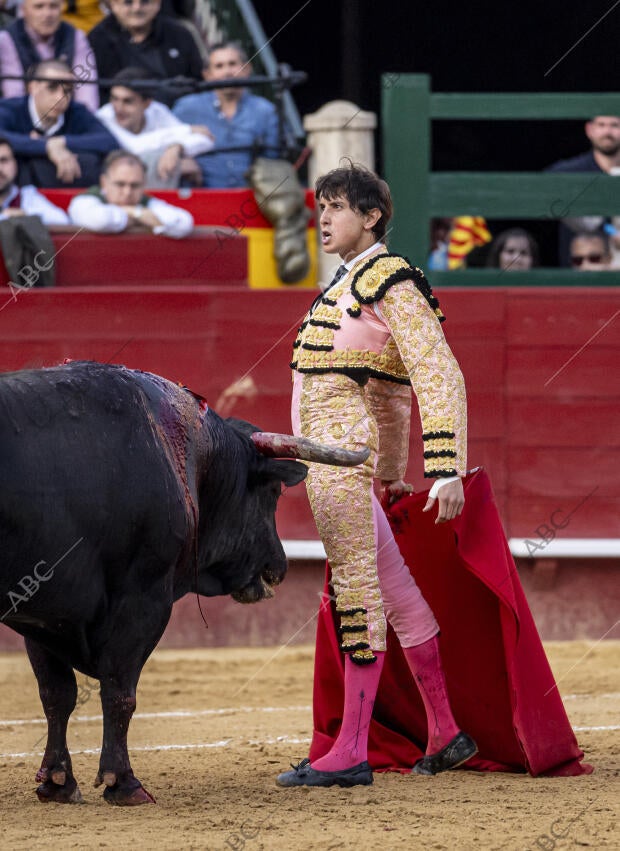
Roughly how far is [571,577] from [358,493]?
3.16 meters

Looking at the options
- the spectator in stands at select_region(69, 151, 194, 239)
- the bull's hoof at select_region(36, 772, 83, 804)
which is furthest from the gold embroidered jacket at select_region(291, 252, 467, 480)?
the spectator in stands at select_region(69, 151, 194, 239)

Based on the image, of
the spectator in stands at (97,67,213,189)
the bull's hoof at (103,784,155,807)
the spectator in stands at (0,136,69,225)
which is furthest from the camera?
the spectator in stands at (97,67,213,189)

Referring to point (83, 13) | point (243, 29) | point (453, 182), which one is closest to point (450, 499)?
point (453, 182)

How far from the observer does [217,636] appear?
6887 mm

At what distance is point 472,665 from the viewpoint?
14.1ft

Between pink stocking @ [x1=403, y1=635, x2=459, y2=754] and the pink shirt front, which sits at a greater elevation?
the pink shirt front

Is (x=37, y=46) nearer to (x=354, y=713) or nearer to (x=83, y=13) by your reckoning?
(x=83, y=13)

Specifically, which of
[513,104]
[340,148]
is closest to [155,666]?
[340,148]

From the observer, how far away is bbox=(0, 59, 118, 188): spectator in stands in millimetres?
7066

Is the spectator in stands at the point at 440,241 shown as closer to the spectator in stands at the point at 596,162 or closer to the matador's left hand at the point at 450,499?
the spectator in stands at the point at 596,162

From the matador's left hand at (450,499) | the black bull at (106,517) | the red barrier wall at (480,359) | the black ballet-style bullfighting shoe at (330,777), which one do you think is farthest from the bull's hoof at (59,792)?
the red barrier wall at (480,359)

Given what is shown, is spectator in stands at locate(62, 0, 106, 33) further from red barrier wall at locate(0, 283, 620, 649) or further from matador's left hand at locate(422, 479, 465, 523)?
matador's left hand at locate(422, 479, 465, 523)

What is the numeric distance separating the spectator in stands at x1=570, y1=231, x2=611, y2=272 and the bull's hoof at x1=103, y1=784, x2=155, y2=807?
3.92m

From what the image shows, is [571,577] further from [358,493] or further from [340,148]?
[358,493]
